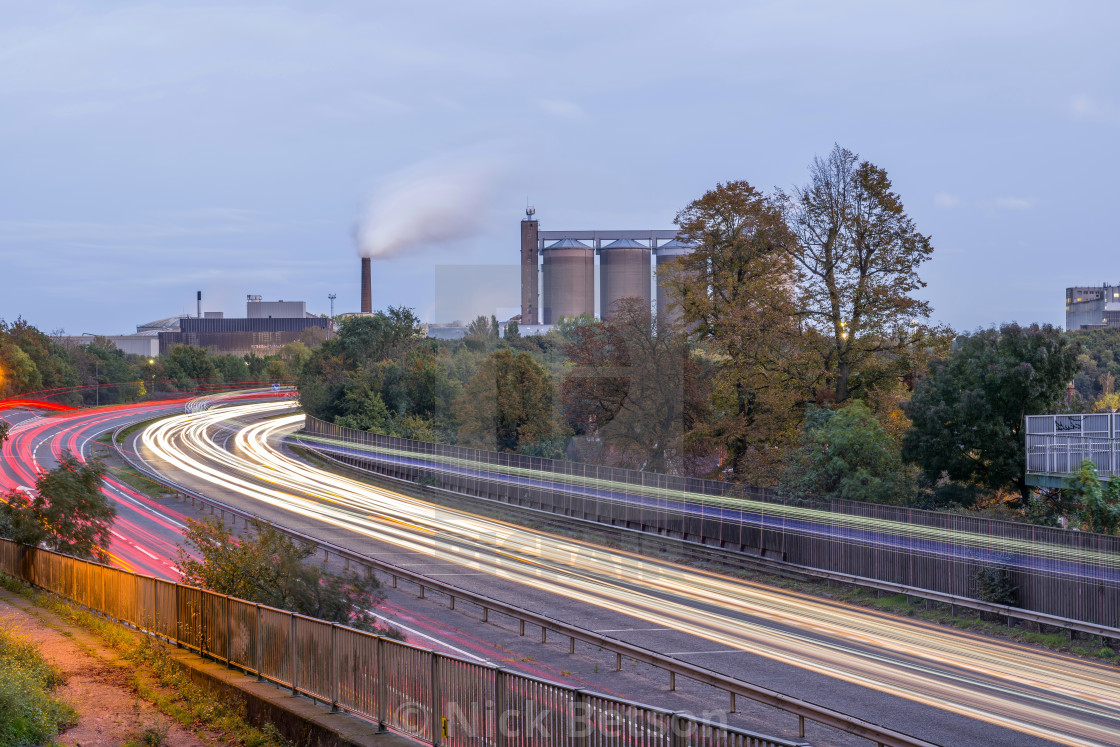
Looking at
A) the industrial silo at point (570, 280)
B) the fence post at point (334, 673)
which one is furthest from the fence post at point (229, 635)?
the industrial silo at point (570, 280)

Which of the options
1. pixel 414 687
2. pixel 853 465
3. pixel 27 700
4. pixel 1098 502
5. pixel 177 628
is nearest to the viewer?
pixel 414 687

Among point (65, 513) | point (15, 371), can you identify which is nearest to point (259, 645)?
point (65, 513)

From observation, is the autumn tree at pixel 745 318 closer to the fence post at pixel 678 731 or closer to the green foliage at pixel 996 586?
the green foliage at pixel 996 586

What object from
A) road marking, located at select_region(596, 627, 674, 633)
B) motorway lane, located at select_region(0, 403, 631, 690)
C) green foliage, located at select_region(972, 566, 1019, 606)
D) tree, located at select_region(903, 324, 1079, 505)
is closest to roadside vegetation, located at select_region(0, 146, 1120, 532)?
tree, located at select_region(903, 324, 1079, 505)

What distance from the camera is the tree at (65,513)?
2270cm

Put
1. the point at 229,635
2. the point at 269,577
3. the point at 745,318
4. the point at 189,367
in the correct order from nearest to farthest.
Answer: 1. the point at 229,635
2. the point at 269,577
3. the point at 745,318
4. the point at 189,367

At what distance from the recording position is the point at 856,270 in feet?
117

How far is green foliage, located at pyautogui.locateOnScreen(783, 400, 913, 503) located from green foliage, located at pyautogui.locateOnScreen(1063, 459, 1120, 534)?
23.2ft

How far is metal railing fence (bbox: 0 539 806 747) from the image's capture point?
6.92 meters

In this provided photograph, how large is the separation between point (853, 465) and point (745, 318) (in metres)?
8.18

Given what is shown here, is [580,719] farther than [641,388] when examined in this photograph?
No

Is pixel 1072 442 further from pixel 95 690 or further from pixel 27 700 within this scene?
pixel 27 700

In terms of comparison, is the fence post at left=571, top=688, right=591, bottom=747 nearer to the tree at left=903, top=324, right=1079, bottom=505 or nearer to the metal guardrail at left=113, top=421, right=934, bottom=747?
the metal guardrail at left=113, top=421, right=934, bottom=747

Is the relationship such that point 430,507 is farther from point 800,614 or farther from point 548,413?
point 800,614
